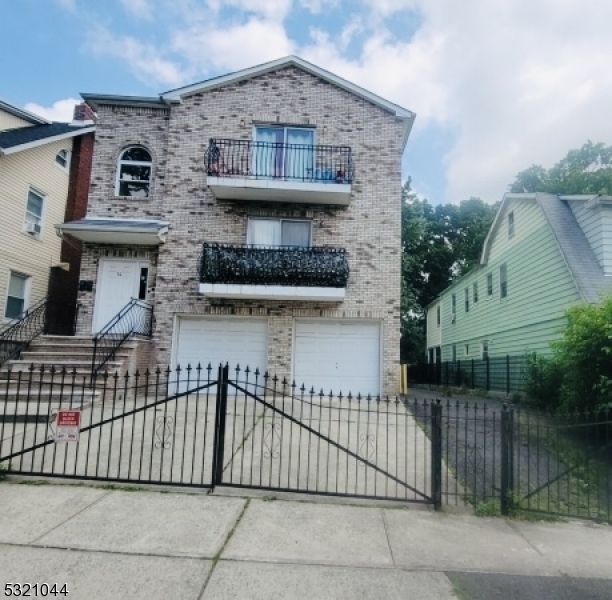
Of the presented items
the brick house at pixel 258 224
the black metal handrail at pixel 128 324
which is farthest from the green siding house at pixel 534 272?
the black metal handrail at pixel 128 324

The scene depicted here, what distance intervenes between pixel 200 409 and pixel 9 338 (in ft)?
24.0

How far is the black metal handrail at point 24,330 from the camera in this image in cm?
1239

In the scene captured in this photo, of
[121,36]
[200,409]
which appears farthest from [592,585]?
[121,36]

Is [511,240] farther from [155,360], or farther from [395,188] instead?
[155,360]

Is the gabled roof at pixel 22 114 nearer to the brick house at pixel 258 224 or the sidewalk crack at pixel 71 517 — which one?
the brick house at pixel 258 224

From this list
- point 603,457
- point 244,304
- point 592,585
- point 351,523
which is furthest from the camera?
point 244,304

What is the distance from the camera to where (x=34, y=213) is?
15.5 m

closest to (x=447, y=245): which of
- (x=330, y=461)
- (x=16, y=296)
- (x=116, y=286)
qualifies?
(x=116, y=286)

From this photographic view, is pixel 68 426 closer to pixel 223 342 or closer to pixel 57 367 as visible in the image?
pixel 57 367

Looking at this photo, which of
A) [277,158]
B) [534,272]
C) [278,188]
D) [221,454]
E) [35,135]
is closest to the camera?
[221,454]

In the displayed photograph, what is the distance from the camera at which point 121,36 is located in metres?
10.1

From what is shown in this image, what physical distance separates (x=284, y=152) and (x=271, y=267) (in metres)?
3.69

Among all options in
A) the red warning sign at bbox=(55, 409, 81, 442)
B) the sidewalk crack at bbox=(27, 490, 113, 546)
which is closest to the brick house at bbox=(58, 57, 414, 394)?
the red warning sign at bbox=(55, 409, 81, 442)

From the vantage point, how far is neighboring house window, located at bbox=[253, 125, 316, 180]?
12.7 metres
